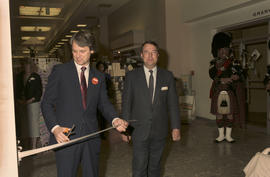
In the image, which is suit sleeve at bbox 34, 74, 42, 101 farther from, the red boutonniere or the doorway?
the doorway

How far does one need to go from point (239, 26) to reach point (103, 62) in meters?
3.37

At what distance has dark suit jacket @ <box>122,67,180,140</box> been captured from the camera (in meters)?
2.56

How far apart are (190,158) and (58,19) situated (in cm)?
431

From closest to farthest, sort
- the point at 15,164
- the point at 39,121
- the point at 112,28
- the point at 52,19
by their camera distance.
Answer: the point at 15,164, the point at 39,121, the point at 52,19, the point at 112,28

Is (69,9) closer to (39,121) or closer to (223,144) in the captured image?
(39,121)

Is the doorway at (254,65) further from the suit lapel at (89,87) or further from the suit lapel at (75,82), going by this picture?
the suit lapel at (75,82)

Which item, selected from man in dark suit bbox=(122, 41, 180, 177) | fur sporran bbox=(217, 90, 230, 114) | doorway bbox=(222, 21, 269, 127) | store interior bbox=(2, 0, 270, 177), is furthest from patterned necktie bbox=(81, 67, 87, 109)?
doorway bbox=(222, 21, 269, 127)

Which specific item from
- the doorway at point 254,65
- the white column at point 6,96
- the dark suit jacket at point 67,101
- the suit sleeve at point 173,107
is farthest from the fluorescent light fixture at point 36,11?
the white column at point 6,96

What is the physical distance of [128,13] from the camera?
24.6 ft

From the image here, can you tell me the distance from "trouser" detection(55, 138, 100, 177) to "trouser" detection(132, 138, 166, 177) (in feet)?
2.57

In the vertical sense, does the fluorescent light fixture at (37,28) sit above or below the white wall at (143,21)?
below

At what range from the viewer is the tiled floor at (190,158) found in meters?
3.65

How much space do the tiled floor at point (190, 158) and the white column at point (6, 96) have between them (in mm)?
3266

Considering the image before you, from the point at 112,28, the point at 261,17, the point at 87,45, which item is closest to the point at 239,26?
the point at 261,17
